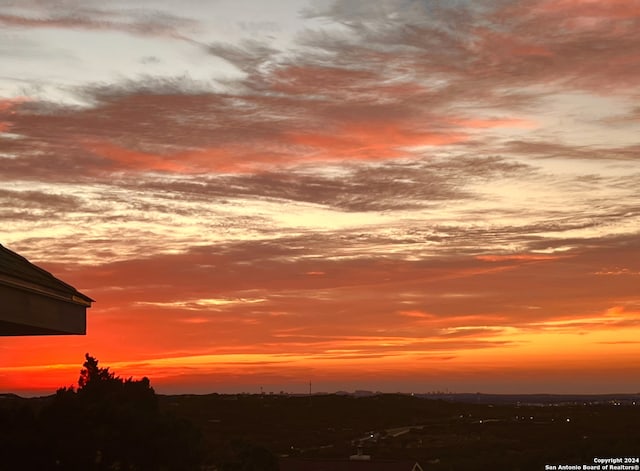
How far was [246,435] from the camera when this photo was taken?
378ft

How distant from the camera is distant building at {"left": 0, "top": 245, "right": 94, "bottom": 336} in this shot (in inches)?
179

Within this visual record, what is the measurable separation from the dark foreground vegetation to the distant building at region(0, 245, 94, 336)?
4.56m

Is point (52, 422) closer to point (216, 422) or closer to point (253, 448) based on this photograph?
point (253, 448)

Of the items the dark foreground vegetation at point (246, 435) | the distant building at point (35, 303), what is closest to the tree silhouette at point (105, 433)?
the dark foreground vegetation at point (246, 435)

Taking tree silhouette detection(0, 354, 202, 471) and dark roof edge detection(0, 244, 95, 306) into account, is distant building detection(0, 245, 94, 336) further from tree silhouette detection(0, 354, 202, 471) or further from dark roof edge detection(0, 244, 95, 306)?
tree silhouette detection(0, 354, 202, 471)

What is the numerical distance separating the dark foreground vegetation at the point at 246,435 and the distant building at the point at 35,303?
4563mm

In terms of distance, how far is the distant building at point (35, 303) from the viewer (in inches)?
179

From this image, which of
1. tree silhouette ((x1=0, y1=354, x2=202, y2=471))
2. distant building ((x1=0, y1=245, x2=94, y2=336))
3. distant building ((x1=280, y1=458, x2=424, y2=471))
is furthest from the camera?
distant building ((x1=280, y1=458, x2=424, y2=471))

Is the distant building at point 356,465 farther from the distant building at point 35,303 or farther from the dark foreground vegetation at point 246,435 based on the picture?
the distant building at point 35,303

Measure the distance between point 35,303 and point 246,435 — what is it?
374 ft

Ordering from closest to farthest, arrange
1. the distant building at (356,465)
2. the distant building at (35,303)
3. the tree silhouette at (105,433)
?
1. the distant building at (35,303)
2. the tree silhouette at (105,433)
3. the distant building at (356,465)

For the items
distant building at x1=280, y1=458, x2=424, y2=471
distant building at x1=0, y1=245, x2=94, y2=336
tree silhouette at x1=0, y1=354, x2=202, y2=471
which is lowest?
distant building at x1=280, y1=458, x2=424, y2=471

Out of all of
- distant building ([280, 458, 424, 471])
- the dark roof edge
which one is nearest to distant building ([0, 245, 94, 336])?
the dark roof edge

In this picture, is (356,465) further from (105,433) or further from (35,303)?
(35,303)
